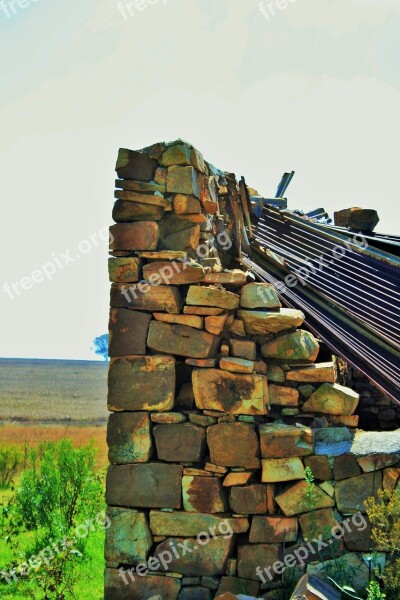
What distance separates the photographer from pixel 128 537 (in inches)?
219

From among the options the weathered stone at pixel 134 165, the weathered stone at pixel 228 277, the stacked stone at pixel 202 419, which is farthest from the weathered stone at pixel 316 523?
the weathered stone at pixel 134 165

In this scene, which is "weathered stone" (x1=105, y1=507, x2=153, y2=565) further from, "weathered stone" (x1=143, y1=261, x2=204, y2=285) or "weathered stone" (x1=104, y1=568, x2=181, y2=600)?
"weathered stone" (x1=143, y1=261, x2=204, y2=285)

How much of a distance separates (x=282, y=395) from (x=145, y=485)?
4.45ft

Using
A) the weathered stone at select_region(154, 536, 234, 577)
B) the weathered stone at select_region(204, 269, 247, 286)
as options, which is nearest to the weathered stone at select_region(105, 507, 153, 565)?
the weathered stone at select_region(154, 536, 234, 577)

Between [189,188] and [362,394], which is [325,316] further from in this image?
[362,394]

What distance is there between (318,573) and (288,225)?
13.6 ft

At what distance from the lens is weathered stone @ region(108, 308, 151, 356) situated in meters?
5.71

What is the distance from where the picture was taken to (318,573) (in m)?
5.39

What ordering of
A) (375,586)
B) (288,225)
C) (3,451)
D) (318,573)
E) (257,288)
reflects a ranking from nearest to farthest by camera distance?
(375,586), (318,573), (257,288), (288,225), (3,451)

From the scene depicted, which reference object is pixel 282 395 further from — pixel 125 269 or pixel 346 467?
pixel 125 269

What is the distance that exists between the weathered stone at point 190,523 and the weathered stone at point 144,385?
0.87 meters

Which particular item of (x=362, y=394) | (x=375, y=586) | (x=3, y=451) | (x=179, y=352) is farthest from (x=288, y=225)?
(x=3, y=451)

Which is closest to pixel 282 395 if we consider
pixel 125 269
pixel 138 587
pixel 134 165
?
pixel 125 269

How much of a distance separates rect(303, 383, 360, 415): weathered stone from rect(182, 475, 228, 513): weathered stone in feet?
3.44
